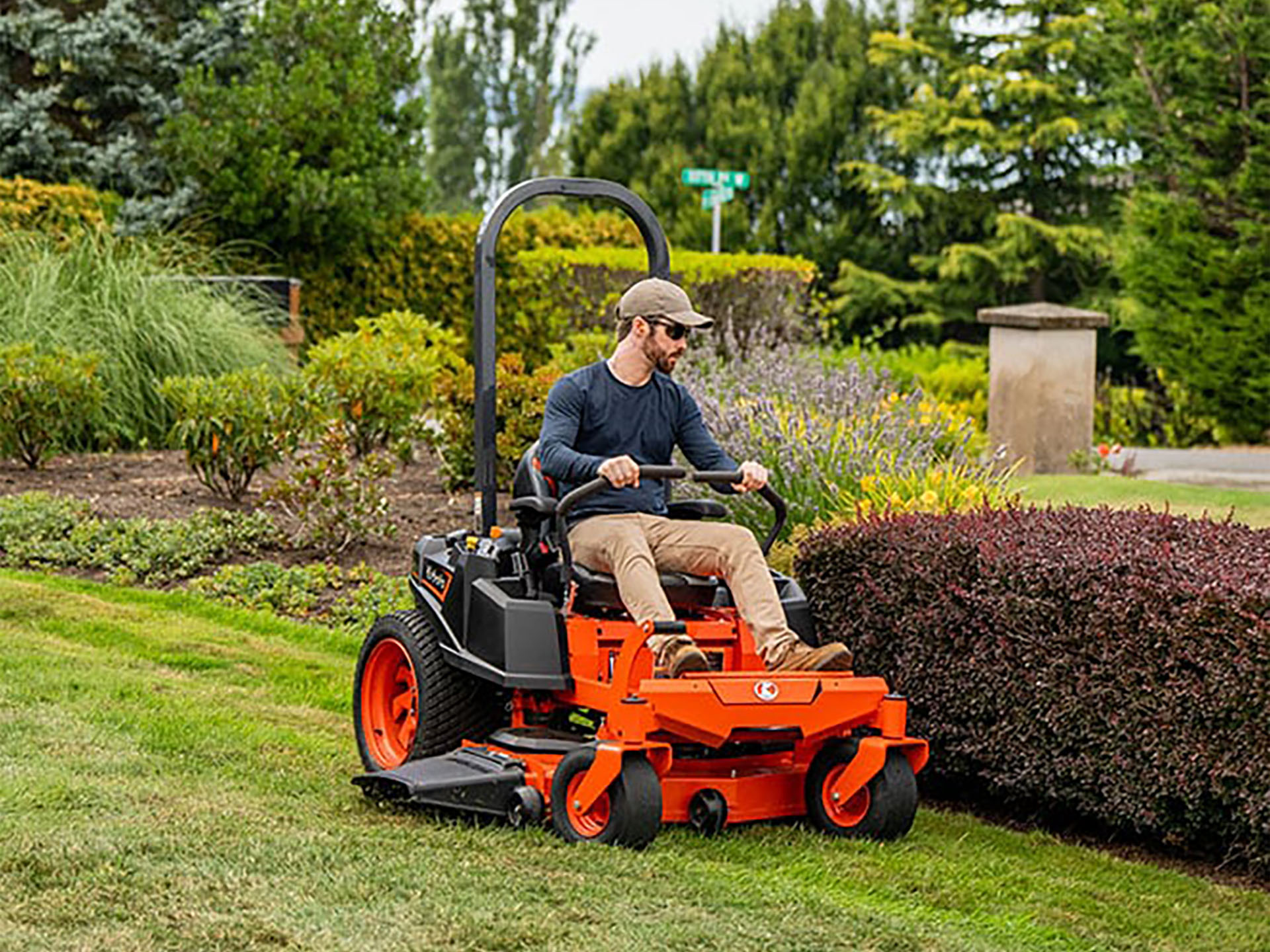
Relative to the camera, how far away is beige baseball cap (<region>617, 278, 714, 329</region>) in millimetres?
5766

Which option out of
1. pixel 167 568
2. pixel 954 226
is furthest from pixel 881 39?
pixel 167 568

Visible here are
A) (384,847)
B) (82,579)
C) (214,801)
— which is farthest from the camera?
(82,579)

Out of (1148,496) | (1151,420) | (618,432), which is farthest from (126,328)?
(1151,420)

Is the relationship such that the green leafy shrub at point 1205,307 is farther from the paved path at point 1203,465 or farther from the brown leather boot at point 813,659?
the brown leather boot at point 813,659

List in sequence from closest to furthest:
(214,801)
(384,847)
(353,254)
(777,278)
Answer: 1. (384,847)
2. (214,801)
3. (777,278)
4. (353,254)

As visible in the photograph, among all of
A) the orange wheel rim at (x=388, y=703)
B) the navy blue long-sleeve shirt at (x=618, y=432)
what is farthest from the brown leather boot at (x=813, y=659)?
the orange wheel rim at (x=388, y=703)

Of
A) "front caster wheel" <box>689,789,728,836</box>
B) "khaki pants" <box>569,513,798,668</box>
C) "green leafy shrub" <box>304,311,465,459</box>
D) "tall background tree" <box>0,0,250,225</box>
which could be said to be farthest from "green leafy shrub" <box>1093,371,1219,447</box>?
"front caster wheel" <box>689,789,728,836</box>

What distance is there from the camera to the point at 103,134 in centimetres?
2211

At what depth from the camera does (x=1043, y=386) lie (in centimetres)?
1418

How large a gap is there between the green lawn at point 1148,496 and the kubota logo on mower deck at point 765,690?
581 centimetres

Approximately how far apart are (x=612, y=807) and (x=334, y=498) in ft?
16.5

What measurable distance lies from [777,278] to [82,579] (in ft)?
31.5

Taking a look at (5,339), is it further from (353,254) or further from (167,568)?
(353,254)

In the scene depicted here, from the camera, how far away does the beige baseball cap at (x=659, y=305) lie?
5.77m
